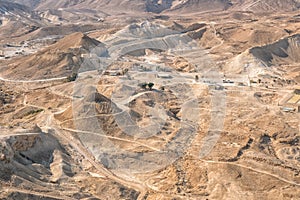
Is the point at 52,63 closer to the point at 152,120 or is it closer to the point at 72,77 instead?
the point at 72,77

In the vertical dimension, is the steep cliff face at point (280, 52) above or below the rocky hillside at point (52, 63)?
below

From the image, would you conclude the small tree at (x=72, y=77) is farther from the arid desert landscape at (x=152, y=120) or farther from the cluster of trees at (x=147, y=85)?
the cluster of trees at (x=147, y=85)

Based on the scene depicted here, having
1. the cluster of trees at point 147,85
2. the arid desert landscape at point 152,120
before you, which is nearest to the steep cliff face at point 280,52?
the arid desert landscape at point 152,120

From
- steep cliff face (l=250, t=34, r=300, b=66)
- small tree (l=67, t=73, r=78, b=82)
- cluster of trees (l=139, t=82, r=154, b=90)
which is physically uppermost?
cluster of trees (l=139, t=82, r=154, b=90)

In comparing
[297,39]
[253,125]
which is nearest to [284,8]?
[297,39]

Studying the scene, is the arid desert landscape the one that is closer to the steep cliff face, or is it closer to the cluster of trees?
the cluster of trees

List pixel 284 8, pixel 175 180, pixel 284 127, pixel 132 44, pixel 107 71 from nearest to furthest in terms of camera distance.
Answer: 1. pixel 175 180
2. pixel 284 127
3. pixel 107 71
4. pixel 132 44
5. pixel 284 8

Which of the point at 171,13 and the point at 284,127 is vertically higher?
the point at 284,127

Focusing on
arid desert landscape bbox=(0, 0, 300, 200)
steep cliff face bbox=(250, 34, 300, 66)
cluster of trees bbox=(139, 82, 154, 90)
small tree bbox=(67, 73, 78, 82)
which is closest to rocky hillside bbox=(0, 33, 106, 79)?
arid desert landscape bbox=(0, 0, 300, 200)

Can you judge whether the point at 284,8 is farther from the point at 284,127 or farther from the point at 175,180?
the point at 175,180
